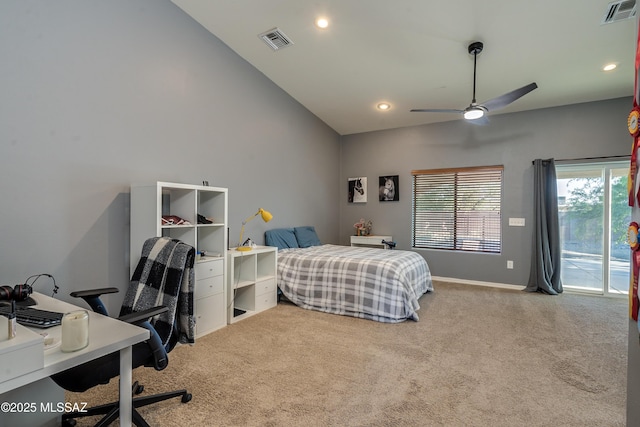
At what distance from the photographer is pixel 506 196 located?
482cm

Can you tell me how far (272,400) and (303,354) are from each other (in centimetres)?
62

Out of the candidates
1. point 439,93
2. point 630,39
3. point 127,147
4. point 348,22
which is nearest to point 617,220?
point 630,39

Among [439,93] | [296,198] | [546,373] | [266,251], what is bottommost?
[546,373]

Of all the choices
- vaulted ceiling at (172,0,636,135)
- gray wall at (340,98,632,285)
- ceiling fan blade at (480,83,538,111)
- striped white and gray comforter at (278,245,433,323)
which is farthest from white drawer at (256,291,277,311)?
ceiling fan blade at (480,83,538,111)

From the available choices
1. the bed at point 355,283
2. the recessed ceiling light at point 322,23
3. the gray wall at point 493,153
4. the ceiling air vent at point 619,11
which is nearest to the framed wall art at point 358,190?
the gray wall at point 493,153

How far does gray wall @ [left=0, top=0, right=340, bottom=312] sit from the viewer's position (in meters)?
2.06

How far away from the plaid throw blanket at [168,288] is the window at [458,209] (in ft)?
15.3

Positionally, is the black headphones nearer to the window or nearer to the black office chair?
the black office chair

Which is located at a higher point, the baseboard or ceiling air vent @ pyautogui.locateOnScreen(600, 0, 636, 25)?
ceiling air vent @ pyautogui.locateOnScreen(600, 0, 636, 25)

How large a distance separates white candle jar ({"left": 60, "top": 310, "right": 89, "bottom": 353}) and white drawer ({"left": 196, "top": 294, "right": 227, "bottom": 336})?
5.91 feet

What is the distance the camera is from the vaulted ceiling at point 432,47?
2.73 meters

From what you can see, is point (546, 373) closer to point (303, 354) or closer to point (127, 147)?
point (303, 354)

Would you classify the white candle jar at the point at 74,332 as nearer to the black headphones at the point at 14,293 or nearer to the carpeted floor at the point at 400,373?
the black headphones at the point at 14,293

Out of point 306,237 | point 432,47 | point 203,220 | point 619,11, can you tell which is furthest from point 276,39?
point 619,11
